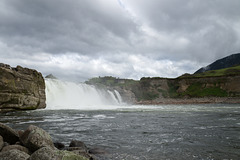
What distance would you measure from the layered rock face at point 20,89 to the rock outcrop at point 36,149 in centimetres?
2025

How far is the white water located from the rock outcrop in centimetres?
3236

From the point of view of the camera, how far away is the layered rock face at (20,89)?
25.6 m

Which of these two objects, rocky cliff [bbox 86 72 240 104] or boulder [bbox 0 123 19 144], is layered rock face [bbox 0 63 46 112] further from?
rocky cliff [bbox 86 72 240 104]

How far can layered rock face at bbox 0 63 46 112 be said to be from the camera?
2556cm

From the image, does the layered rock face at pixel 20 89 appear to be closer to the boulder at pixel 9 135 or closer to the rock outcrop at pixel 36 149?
the boulder at pixel 9 135

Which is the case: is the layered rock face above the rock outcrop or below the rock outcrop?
above

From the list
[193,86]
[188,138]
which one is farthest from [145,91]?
[188,138]

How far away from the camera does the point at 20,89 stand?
28.3m

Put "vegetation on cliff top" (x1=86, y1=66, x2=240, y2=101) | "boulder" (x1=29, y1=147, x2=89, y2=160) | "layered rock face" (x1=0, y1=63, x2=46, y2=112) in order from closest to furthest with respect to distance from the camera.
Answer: "boulder" (x1=29, y1=147, x2=89, y2=160), "layered rock face" (x1=0, y1=63, x2=46, y2=112), "vegetation on cliff top" (x1=86, y1=66, x2=240, y2=101)

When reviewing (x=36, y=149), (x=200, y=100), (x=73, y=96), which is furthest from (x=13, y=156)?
(x=200, y=100)

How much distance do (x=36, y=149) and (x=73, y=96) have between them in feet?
154

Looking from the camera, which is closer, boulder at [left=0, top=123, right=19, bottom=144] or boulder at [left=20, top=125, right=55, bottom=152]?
boulder at [left=20, top=125, right=55, bottom=152]

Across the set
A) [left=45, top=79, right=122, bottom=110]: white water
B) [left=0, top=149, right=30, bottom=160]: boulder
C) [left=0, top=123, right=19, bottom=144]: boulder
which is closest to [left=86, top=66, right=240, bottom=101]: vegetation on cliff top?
[left=45, top=79, right=122, bottom=110]: white water

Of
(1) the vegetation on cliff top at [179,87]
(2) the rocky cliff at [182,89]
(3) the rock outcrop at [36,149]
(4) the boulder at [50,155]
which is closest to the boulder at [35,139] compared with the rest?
(3) the rock outcrop at [36,149]
